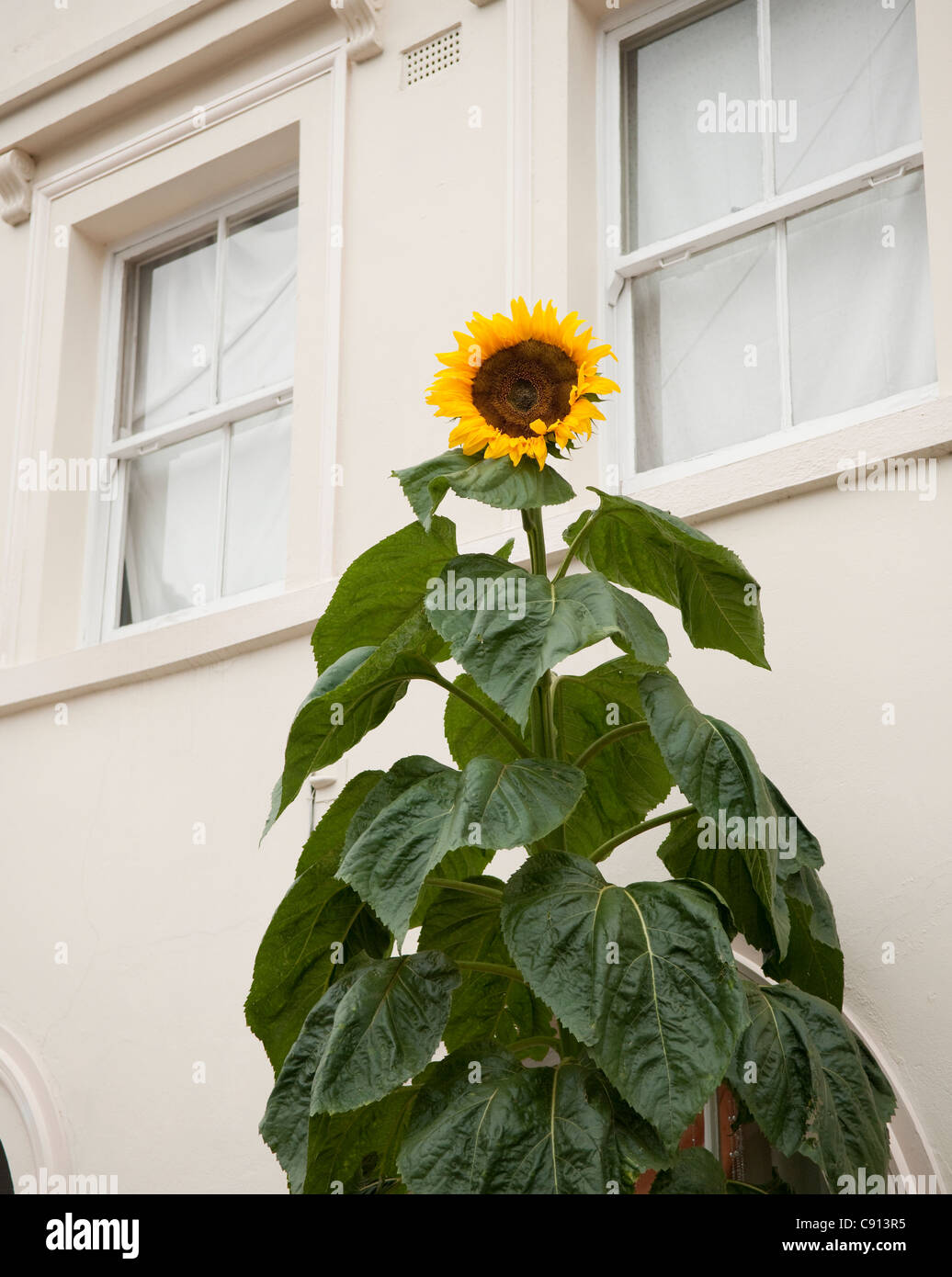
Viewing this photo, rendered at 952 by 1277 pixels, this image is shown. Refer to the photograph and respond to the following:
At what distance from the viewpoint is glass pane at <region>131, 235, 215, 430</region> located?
193 inches

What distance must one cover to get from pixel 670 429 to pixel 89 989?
2034 millimetres

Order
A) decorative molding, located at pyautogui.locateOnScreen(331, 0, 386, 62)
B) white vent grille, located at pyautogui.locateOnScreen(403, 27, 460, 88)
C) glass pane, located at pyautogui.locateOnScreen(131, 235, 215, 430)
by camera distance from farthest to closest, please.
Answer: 1. glass pane, located at pyautogui.locateOnScreen(131, 235, 215, 430)
2. decorative molding, located at pyautogui.locateOnScreen(331, 0, 386, 62)
3. white vent grille, located at pyautogui.locateOnScreen(403, 27, 460, 88)

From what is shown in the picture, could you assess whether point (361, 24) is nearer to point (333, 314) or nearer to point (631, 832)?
point (333, 314)

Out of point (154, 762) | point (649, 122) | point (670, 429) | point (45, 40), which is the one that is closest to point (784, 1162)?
point (670, 429)

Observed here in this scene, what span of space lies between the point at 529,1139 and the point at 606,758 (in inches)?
30.7

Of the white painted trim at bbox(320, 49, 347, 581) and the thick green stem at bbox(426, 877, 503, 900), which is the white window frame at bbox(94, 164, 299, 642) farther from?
the thick green stem at bbox(426, 877, 503, 900)

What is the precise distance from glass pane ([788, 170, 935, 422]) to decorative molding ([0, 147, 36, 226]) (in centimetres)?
268

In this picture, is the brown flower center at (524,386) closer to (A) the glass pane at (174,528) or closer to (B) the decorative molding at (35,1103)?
(A) the glass pane at (174,528)

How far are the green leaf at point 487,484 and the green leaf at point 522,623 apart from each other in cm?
10

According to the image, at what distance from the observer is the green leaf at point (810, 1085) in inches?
89.4

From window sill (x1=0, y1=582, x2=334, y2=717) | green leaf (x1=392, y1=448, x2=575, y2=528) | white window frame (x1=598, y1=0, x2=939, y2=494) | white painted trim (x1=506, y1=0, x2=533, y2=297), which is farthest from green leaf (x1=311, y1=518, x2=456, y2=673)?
white painted trim (x1=506, y1=0, x2=533, y2=297)

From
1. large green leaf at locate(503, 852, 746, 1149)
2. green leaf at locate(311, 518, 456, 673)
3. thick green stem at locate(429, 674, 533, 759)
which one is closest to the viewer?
large green leaf at locate(503, 852, 746, 1149)

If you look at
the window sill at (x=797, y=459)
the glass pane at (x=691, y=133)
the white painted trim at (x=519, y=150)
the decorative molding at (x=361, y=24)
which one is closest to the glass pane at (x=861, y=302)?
the window sill at (x=797, y=459)

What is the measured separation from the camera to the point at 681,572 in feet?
8.44
